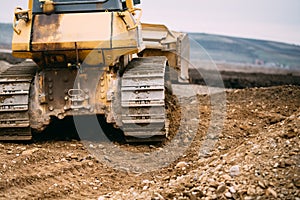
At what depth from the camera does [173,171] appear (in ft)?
27.8

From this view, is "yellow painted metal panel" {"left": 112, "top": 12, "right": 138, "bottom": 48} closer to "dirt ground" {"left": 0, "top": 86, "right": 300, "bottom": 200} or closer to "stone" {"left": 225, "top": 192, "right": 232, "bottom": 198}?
"dirt ground" {"left": 0, "top": 86, "right": 300, "bottom": 200}

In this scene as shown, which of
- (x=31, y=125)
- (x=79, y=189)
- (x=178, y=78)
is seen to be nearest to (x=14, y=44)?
(x=31, y=125)

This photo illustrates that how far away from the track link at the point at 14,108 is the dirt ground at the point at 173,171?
0.18 meters

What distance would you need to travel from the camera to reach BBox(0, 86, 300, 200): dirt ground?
6652mm

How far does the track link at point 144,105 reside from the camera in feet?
30.8

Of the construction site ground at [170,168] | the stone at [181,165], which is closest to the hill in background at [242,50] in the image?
the construction site ground at [170,168]

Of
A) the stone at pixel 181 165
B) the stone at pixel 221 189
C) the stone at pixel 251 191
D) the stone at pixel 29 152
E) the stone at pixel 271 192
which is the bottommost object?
the stone at pixel 181 165

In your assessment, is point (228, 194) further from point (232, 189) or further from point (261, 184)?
point (261, 184)

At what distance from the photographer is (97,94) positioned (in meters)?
9.78

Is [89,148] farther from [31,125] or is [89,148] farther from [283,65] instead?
[283,65]

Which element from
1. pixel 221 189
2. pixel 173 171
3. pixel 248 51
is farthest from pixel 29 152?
pixel 248 51

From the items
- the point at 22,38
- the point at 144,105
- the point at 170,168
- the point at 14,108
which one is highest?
the point at 22,38

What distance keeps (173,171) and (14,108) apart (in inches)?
108

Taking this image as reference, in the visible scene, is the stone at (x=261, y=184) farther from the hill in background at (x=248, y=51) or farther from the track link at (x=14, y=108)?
the hill in background at (x=248, y=51)
